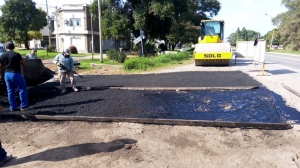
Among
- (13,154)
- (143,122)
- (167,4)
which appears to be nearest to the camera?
(13,154)

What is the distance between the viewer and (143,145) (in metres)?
3.68

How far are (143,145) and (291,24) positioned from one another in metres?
51.0

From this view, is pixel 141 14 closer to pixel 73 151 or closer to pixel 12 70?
pixel 12 70

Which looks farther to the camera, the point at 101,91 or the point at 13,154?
the point at 101,91

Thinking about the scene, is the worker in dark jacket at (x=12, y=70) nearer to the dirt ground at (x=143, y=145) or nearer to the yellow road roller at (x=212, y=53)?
the dirt ground at (x=143, y=145)

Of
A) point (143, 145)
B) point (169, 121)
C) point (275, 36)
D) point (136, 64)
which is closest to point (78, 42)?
point (136, 64)

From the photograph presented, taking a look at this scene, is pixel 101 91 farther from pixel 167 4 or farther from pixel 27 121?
pixel 167 4

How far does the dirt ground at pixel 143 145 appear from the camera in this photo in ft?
10.4

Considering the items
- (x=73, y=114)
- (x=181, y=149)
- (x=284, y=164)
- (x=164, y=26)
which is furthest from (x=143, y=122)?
(x=164, y=26)

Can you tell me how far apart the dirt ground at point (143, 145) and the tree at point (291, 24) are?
159ft

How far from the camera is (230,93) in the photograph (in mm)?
6965

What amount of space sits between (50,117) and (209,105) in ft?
12.0

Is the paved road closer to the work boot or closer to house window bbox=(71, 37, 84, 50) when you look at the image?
the work boot

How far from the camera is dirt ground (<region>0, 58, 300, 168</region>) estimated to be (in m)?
3.17
